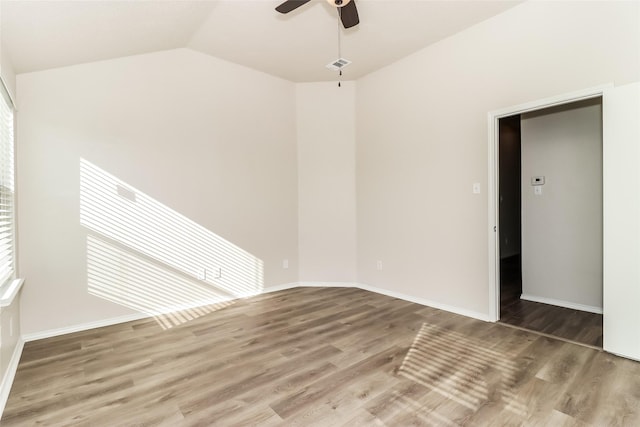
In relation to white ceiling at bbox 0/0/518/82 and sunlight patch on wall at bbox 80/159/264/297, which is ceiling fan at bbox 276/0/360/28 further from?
sunlight patch on wall at bbox 80/159/264/297

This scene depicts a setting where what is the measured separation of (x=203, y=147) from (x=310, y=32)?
1.81 m

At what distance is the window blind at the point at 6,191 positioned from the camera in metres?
2.41

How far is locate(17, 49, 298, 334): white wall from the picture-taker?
9.80ft

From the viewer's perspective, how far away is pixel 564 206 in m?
3.62

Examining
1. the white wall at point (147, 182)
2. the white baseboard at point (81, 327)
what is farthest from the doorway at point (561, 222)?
the white baseboard at point (81, 327)

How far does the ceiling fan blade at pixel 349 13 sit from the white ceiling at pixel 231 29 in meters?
0.40

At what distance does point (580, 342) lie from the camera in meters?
2.70

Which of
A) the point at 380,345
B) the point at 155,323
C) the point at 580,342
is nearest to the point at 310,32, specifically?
the point at 380,345

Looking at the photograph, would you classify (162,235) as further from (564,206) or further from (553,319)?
(564,206)

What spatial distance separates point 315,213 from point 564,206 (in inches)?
121

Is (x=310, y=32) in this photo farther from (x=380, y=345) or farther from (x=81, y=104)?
(x=380, y=345)

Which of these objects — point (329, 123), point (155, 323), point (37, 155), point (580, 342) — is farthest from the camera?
point (329, 123)

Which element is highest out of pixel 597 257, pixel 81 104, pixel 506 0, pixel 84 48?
pixel 506 0

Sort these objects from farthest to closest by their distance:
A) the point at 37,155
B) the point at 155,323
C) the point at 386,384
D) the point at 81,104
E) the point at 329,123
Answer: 1. the point at 329,123
2. the point at 155,323
3. the point at 81,104
4. the point at 37,155
5. the point at 386,384
